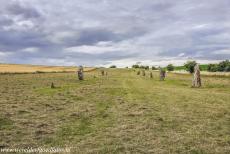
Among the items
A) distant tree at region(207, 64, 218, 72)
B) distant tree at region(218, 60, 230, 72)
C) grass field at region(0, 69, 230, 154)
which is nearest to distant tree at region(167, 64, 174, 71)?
distant tree at region(207, 64, 218, 72)

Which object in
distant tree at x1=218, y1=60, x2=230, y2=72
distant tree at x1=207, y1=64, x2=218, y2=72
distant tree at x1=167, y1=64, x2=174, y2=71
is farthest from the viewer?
distant tree at x1=167, y1=64, x2=174, y2=71

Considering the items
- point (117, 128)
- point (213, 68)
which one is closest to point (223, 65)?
point (213, 68)

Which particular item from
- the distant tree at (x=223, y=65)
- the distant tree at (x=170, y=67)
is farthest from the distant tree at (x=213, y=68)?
the distant tree at (x=170, y=67)

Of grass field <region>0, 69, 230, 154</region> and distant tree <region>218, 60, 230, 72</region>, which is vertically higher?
distant tree <region>218, 60, 230, 72</region>

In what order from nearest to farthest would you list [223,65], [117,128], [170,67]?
[117,128] < [223,65] < [170,67]

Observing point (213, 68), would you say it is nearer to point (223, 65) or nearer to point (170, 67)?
point (223, 65)

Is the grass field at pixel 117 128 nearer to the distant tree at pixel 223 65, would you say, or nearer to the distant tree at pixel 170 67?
the distant tree at pixel 223 65

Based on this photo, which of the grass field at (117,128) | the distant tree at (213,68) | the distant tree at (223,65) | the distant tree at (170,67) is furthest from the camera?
the distant tree at (170,67)

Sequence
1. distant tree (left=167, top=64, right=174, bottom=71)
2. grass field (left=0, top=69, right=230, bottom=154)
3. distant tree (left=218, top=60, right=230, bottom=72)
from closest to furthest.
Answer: grass field (left=0, top=69, right=230, bottom=154)
distant tree (left=218, top=60, right=230, bottom=72)
distant tree (left=167, top=64, right=174, bottom=71)

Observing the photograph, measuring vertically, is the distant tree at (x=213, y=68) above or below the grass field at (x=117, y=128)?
above

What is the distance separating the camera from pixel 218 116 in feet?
70.2

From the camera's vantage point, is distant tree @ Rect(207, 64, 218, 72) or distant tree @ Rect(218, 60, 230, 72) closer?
distant tree @ Rect(218, 60, 230, 72)

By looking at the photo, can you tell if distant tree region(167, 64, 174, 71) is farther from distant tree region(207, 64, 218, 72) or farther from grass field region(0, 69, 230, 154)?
grass field region(0, 69, 230, 154)

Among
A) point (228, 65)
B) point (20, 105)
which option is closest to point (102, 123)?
point (20, 105)
